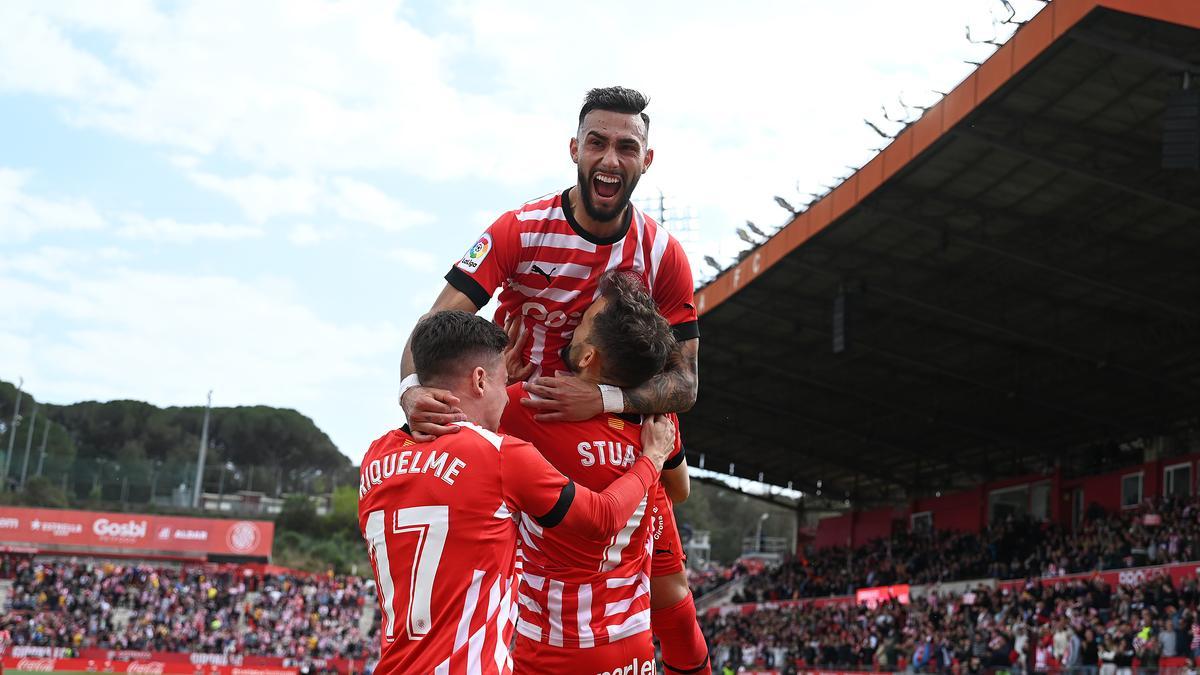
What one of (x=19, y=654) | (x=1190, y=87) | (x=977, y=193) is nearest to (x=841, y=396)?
(x=977, y=193)

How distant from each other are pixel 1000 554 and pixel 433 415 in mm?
34757

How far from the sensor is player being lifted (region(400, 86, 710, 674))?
5.15m

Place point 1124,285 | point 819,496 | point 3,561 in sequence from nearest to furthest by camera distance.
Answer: point 1124,285 < point 3,561 < point 819,496

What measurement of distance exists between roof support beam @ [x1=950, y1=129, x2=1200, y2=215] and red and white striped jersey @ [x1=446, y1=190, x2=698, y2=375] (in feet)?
56.2

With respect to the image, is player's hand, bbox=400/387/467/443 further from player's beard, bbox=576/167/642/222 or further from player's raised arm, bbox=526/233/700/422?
player's beard, bbox=576/167/642/222

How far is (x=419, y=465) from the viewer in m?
4.11

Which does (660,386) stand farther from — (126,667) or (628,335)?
(126,667)

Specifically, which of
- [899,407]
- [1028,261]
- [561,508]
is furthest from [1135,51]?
[899,407]

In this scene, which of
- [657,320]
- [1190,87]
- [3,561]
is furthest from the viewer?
[3,561]

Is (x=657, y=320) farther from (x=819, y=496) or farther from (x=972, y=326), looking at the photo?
(x=819, y=496)

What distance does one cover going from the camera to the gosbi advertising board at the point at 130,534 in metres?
55.8

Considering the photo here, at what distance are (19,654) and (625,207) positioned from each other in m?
41.8

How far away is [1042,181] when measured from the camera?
23656 mm

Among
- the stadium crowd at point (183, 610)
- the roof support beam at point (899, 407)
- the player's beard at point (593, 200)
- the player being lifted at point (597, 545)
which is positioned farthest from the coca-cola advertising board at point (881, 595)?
the player's beard at point (593, 200)
